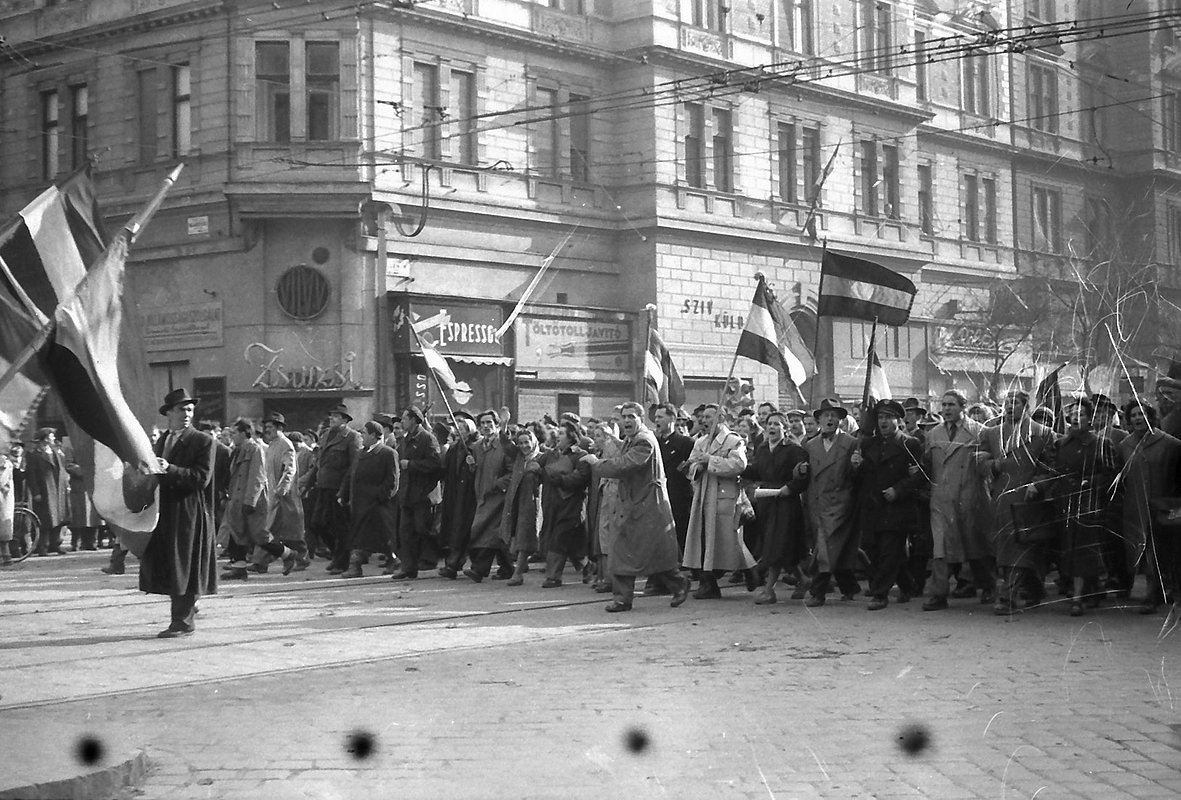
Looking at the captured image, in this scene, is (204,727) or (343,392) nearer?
(204,727)

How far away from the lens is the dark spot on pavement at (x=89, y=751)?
704 centimetres

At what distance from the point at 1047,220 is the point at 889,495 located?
73.8ft

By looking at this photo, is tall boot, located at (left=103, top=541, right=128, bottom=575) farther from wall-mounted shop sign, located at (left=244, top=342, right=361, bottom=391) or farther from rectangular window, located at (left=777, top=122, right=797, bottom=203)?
rectangular window, located at (left=777, top=122, right=797, bottom=203)

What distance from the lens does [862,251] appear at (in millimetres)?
42750

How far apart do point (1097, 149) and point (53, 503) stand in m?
16.7

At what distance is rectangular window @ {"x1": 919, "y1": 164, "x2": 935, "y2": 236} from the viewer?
45.3 meters

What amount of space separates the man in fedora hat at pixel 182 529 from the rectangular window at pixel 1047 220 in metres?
20.2

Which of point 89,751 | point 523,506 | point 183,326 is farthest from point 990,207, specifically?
point 89,751

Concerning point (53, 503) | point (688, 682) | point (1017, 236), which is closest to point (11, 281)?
point (688, 682)

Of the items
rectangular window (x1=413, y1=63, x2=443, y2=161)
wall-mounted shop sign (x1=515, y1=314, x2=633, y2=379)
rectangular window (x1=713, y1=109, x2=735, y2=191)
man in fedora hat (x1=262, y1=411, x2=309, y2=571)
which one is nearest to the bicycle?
man in fedora hat (x1=262, y1=411, x2=309, y2=571)

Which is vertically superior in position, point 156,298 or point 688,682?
point 156,298

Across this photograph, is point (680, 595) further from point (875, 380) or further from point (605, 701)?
point (605, 701)

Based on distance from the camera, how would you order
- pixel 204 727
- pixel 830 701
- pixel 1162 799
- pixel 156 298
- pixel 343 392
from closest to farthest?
pixel 1162 799 → pixel 204 727 → pixel 830 701 → pixel 343 392 → pixel 156 298

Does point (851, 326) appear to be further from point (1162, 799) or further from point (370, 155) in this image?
point (1162, 799)
